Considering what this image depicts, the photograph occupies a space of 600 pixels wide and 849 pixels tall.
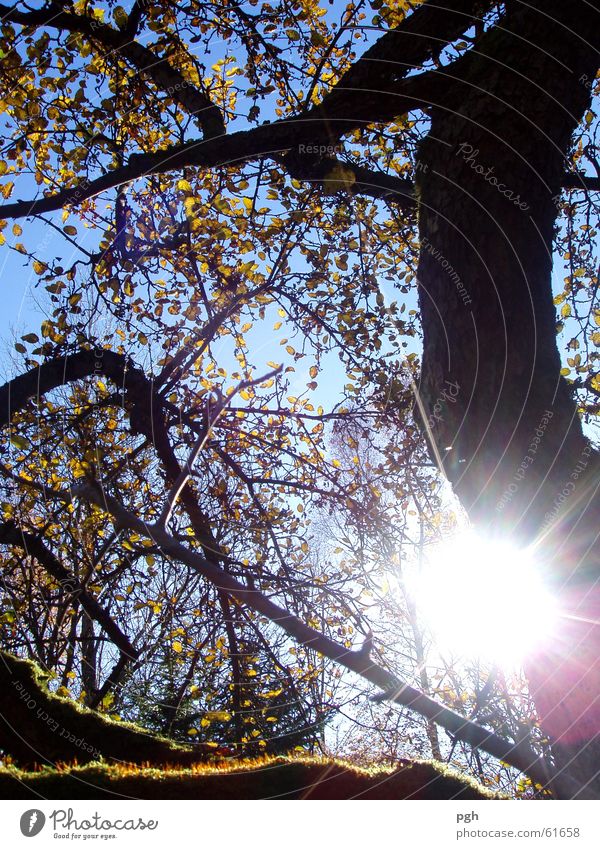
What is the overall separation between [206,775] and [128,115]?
6343 millimetres

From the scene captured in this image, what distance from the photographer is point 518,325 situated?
311 cm

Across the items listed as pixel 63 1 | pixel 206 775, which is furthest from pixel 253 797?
pixel 63 1

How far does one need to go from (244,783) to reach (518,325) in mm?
2464

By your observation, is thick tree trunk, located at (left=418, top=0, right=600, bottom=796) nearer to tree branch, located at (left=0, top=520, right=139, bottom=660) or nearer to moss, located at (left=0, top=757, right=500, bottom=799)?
moss, located at (left=0, top=757, right=500, bottom=799)

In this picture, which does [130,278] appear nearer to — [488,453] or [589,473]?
[488,453]

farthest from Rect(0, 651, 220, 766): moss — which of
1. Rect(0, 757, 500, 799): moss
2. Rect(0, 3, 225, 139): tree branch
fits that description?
Rect(0, 3, 225, 139): tree branch

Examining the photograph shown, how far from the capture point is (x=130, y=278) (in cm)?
590

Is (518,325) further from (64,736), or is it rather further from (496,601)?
(64,736)

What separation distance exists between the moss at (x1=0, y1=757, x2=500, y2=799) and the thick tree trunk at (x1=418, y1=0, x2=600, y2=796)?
0.81 m

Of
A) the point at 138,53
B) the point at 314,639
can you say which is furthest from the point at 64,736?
the point at 138,53

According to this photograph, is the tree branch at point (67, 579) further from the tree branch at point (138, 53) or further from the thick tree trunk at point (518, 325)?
the tree branch at point (138, 53)

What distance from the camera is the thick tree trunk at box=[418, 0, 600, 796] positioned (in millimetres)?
2664
